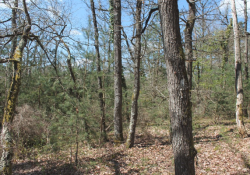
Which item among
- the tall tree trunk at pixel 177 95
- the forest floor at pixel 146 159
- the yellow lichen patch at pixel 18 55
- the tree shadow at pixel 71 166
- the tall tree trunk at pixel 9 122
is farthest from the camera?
the tree shadow at pixel 71 166

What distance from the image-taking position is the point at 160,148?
7.85 metres

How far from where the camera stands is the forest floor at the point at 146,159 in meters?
5.51

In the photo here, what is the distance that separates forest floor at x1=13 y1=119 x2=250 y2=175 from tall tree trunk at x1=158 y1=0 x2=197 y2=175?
218 centimetres

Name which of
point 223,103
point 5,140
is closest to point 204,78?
point 223,103

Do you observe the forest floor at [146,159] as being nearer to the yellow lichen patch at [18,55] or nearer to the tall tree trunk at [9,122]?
the tall tree trunk at [9,122]

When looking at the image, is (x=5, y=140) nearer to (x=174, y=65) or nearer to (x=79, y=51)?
(x=79, y=51)

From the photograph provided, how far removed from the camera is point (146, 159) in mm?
6727

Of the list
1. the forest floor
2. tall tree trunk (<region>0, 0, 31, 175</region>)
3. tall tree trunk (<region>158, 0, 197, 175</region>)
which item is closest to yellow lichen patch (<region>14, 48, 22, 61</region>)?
tall tree trunk (<region>0, 0, 31, 175</region>)

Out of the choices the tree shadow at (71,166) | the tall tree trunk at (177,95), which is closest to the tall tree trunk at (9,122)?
the tree shadow at (71,166)

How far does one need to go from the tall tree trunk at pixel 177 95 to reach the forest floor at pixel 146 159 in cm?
218

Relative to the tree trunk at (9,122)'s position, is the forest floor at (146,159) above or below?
below

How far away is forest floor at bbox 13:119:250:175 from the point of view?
18.1ft

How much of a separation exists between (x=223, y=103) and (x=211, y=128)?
2.22 m

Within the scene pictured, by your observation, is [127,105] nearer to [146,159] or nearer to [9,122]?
[146,159]
